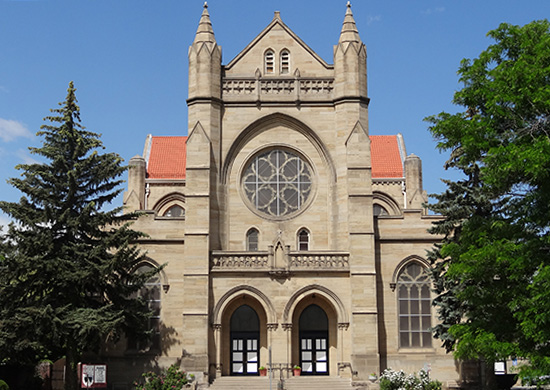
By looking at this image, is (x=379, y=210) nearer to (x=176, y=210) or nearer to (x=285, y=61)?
(x=176, y=210)

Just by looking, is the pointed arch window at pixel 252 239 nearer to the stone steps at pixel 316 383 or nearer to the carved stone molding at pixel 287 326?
the carved stone molding at pixel 287 326

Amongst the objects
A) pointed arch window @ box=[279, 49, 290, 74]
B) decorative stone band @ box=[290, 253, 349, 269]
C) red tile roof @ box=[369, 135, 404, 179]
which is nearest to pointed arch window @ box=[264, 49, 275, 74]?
pointed arch window @ box=[279, 49, 290, 74]

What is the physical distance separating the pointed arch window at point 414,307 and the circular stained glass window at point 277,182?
232 inches

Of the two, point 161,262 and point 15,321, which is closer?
point 15,321

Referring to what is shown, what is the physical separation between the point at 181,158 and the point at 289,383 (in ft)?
66.1

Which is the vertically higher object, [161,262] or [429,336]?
[161,262]

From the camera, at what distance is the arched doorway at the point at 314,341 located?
3142 centimetres

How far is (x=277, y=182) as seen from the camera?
110 feet

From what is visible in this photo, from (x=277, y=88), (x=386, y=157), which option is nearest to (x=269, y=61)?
(x=277, y=88)

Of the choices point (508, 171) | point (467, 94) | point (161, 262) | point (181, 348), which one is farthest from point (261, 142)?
point (508, 171)

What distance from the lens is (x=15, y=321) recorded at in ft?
85.4

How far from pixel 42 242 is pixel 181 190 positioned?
16624 millimetres

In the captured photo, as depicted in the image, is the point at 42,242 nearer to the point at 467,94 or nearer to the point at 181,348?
the point at 181,348

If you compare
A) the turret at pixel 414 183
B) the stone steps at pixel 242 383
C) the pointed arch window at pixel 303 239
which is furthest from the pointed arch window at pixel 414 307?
the turret at pixel 414 183
